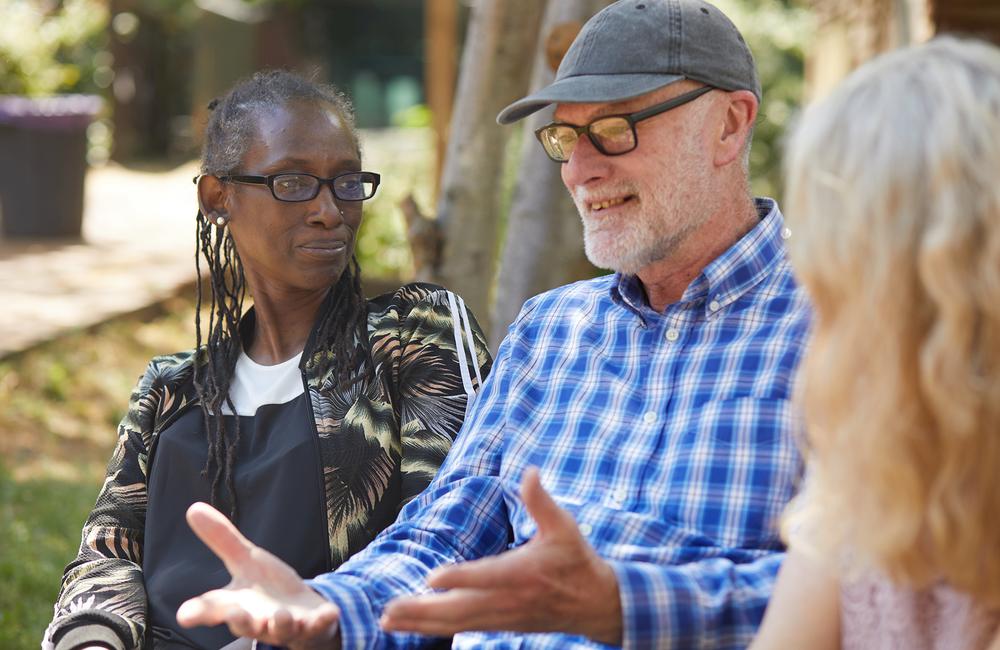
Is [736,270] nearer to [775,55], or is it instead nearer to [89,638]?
[89,638]

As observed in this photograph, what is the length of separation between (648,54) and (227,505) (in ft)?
4.43

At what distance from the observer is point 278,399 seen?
285cm

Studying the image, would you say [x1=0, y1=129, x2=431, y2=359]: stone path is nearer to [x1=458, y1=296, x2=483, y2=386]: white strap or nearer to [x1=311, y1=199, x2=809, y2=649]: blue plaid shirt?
[x1=458, y1=296, x2=483, y2=386]: white strap

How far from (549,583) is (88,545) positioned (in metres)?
1.42

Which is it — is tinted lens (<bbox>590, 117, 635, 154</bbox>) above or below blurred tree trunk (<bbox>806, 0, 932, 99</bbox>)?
below

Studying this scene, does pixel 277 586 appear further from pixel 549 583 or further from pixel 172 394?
pixel 172 394

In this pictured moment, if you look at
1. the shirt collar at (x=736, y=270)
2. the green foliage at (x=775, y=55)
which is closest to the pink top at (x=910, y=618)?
the shirt collar at (x=736, y=270)

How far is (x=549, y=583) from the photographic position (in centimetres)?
187

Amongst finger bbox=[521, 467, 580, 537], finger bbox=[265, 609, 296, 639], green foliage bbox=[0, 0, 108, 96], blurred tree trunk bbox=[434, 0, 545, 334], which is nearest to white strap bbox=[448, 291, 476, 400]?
finger bbox=[265, 609, 296, 639]

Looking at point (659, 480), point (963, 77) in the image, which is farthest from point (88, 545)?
point (963, 77)

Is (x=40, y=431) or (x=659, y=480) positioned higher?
(x=659, y=480)

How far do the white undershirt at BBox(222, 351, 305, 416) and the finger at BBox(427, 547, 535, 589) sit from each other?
3.53 ft

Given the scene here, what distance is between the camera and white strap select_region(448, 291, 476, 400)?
2814 millimetres

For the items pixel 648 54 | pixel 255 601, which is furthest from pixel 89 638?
pixel 648 54
